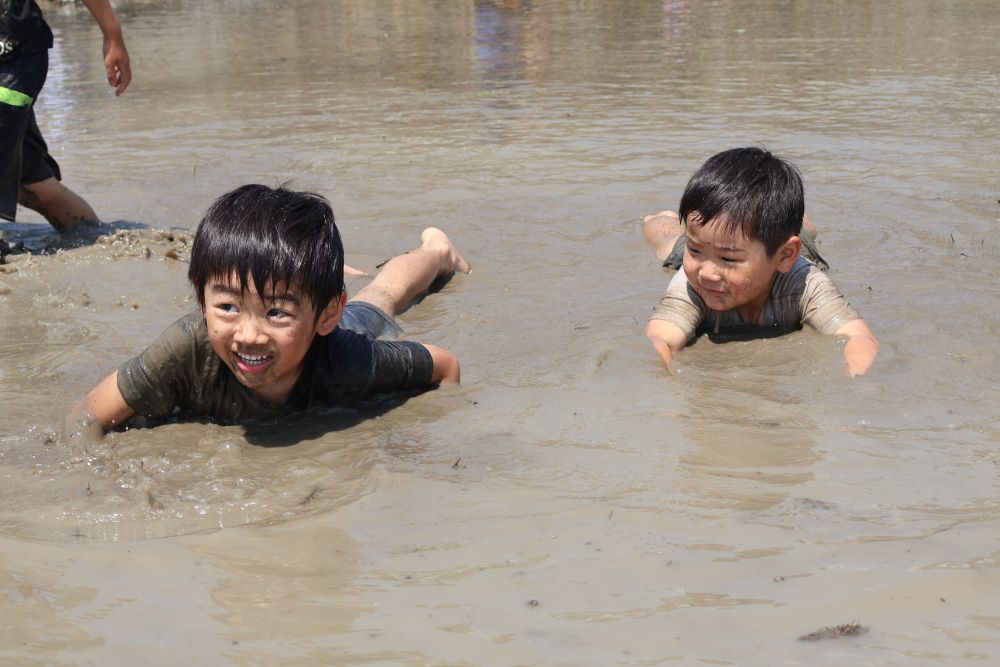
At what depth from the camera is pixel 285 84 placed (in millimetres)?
Result: 11023

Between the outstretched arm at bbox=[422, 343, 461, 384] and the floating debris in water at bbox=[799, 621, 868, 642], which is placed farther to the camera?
the outstretched arm at bbox=[422, 343, 461, 384]

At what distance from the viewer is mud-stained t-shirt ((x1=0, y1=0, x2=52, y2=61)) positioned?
538 cm

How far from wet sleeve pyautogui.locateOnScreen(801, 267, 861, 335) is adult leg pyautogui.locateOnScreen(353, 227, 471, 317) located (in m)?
1.64

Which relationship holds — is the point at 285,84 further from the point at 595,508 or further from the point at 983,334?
the point at 595,508

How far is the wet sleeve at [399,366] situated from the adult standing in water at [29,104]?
2736mm

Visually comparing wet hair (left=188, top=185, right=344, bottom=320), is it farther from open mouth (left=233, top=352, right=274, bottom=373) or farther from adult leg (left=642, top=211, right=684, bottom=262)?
adult leg (left=642, top=211, right=684, bottom=262)

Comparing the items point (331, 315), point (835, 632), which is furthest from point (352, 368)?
point (835, 632)

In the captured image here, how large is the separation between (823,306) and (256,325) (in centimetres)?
218

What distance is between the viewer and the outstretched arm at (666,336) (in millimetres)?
4137

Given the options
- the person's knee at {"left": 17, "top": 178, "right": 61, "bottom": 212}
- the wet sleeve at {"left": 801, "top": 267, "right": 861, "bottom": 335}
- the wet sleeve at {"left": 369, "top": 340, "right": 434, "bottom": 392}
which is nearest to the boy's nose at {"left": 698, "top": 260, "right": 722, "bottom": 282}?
the wet sleeve at {"left": 801, "top": 267, "right": 861, "bottom": 335}

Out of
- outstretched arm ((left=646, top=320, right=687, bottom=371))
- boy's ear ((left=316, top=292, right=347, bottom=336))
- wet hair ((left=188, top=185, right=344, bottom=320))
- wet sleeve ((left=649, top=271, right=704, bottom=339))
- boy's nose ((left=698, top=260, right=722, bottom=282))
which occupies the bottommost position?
outstretched arm ((left=646, top=320, right=687, bottom=371))

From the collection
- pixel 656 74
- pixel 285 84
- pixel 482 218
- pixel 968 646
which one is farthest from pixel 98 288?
pixel 656 74

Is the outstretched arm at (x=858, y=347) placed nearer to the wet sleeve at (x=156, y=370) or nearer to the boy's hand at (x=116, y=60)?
the wet sleeve at (x=156, y=370)

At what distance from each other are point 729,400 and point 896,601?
4.62 ft
